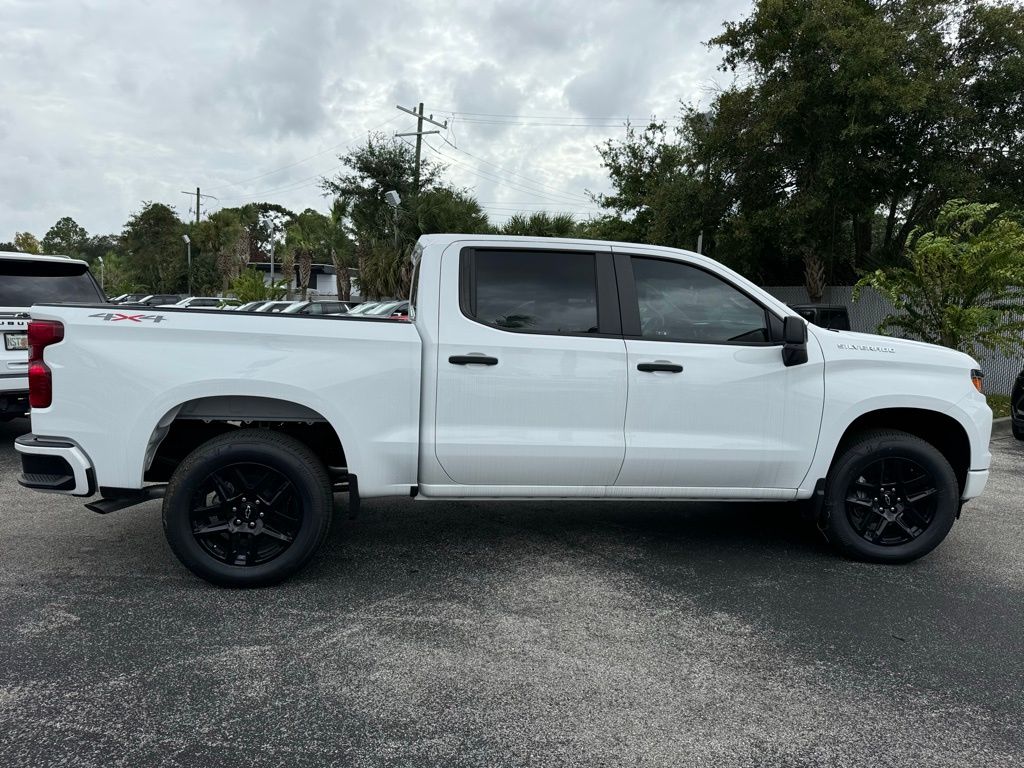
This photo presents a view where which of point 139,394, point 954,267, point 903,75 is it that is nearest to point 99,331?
point 139,394

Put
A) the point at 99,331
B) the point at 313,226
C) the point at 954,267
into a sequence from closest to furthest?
the point at 99,331 → the point at 954,267 → the point at 313,226

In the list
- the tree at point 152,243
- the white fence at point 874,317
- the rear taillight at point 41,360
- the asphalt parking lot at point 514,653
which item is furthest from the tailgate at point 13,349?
the tree at point 152,243

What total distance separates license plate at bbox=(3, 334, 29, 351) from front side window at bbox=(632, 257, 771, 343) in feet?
18.8

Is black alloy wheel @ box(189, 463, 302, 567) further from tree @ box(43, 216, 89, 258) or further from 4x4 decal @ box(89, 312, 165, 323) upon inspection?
tree @ box(43, 216, 89, 258)

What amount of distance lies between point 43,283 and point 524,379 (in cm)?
569

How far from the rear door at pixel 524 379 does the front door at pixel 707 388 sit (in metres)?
0.13

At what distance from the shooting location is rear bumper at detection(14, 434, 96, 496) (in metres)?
3.81

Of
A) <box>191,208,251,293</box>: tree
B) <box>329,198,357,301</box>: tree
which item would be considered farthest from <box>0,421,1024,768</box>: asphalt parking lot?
<box>191,208,251,293</box>: tree

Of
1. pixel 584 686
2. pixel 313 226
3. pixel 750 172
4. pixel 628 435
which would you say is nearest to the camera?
pixel 584 686

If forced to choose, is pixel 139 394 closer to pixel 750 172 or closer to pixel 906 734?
pixel 906 734

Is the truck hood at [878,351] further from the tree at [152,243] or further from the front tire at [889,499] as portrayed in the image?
the tree at [152,243]

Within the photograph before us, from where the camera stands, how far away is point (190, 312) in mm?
3912

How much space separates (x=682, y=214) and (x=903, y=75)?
18.7 ft

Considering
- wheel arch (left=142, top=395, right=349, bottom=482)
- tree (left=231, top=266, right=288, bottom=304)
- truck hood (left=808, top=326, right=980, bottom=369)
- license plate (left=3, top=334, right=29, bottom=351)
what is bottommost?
wheel arch (left=142, top=395, right=349, bottom=482)
